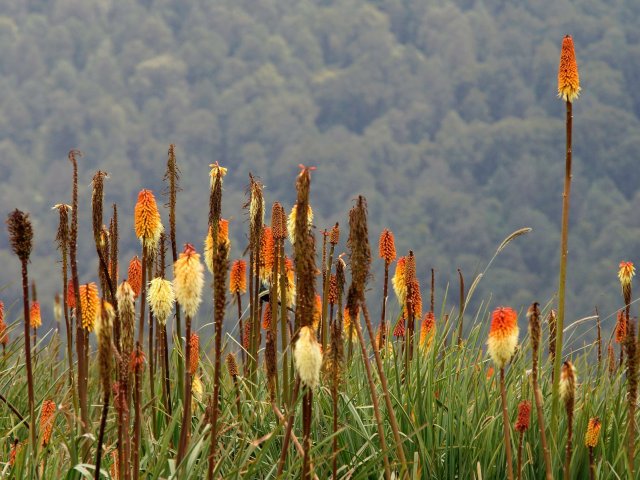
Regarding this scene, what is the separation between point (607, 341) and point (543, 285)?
13953 cm

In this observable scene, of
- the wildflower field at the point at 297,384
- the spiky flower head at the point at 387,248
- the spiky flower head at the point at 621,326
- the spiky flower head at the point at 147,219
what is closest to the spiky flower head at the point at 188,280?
the wildflower field at the point at 297,384

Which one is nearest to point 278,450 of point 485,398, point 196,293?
point 485,398

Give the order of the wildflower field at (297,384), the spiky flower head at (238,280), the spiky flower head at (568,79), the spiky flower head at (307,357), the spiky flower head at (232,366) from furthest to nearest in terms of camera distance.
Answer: the spiky flower head at (238,280) → the spiky flower head at (232,366) → the spiky flower head at (568,79) → the wildflower field at (297,384) → the spiky flower head at (307,357)

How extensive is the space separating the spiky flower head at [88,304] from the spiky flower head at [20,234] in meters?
1.30

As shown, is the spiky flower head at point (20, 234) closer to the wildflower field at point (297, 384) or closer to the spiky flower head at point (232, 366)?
the wildflower field at point (297, 384)

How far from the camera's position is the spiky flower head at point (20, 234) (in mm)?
3332

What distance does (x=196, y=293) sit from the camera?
3264mm

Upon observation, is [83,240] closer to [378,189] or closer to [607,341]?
[378,189]

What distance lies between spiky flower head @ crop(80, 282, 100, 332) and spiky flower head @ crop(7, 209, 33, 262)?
51.3 inches

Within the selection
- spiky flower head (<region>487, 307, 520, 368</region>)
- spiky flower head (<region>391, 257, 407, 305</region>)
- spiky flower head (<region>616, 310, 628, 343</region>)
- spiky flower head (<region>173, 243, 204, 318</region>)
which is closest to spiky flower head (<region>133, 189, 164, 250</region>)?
spiky flower head (<region>173, 243, 204, 318</region>)

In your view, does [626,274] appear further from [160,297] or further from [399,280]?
[160,297]

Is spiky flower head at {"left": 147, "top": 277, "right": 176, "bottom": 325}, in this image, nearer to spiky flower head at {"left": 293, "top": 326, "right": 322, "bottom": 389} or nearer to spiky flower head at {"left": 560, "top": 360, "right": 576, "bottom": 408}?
spiky flower head at {"left": 293, "top": 326, "right": 322, "bottom": 389}

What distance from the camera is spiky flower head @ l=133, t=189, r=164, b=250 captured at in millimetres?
4719

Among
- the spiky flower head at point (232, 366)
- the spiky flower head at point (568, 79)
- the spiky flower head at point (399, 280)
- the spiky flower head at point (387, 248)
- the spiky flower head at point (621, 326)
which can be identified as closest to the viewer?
the spiky flower head at point (568, 79)
